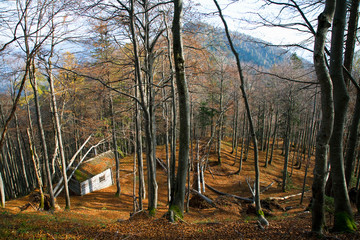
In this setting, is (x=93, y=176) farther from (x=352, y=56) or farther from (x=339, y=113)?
(x=352, y=56)

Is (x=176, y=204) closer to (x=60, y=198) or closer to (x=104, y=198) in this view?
(x=104, y=198)

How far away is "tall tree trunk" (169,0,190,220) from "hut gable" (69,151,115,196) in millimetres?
13645

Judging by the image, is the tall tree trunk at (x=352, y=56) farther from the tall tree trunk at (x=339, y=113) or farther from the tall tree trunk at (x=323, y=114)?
the tall tree trunk at (x=323, y=114)

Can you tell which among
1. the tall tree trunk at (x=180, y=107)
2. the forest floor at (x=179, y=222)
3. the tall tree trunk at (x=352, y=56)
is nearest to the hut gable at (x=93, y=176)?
the forest floor at (x=179, y=222)

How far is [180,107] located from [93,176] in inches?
579

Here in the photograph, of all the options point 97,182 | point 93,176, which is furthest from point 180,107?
point 97,182

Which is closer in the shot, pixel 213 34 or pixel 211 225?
pixel 211 225

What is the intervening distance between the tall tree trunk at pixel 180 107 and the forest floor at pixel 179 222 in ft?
1.63

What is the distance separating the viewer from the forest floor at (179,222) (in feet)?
13.0

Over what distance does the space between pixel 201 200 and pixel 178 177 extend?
27.7 ft

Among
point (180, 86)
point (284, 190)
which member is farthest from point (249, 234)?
point (284, 190)

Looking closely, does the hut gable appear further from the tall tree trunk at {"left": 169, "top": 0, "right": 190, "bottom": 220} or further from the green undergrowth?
the green undergrowth

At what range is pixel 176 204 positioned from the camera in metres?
5.00

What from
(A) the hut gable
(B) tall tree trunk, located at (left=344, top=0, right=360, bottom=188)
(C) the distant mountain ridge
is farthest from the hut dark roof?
(B) tall tree trunk, located at (left=344, top=0, right=360, bottom=188)
